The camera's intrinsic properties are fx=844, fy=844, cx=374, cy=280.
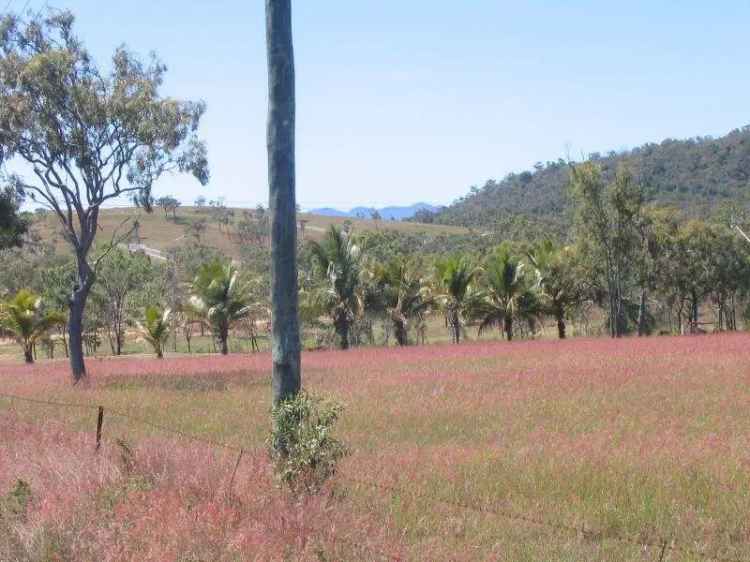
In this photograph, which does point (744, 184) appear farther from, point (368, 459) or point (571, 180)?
point (368, 459)

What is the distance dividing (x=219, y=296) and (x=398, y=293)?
27.2 ft

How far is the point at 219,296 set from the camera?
125 ft

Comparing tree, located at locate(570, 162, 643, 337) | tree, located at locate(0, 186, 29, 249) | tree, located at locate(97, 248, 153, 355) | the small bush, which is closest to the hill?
tree, located at locate(97, 248, 153, 355)

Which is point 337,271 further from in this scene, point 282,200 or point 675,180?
point 675,180

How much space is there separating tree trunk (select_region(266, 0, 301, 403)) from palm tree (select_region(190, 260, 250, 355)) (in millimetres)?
29733

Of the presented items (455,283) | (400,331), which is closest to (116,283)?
(400,331)

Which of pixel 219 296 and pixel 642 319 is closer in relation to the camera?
pixel 219 296

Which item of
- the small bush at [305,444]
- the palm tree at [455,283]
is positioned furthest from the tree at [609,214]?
the small bush at [305,444]

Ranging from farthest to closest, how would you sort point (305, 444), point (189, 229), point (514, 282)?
point (189, 229) → point (514, 282) → point (305, 444)

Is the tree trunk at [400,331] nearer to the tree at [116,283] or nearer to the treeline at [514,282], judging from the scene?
the treeline at [514,282]

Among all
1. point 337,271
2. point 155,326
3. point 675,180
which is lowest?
point 155,326

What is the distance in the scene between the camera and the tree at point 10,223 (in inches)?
781

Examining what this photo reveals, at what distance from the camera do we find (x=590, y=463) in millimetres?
9609

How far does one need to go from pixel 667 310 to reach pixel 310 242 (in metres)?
27.6
